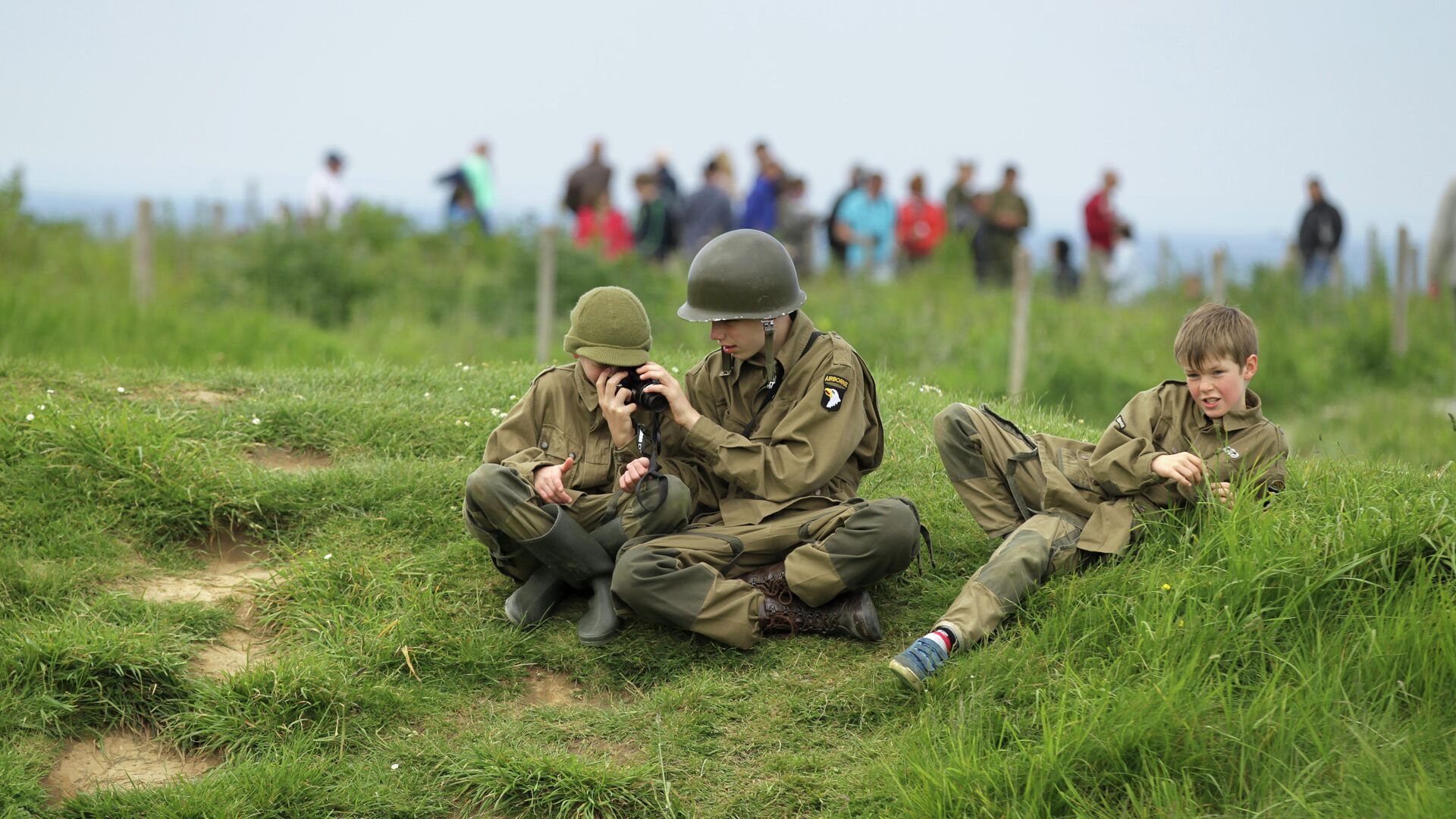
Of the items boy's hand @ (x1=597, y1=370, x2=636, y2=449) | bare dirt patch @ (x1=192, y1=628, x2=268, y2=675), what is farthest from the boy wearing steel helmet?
bare dirt patch @ (x1=192, y1=628, x2=268, y2=675)

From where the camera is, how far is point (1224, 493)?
16.4 ft

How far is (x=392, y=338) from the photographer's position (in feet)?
47.5

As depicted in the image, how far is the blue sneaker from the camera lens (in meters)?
4.61

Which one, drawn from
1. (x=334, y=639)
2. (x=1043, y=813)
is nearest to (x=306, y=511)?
(x=334, y=639)

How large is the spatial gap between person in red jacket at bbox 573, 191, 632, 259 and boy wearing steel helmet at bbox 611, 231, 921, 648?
503 inches

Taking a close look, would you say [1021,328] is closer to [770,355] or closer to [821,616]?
[770,355]

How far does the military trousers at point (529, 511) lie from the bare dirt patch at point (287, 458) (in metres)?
1.75

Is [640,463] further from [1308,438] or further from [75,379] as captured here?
[1308,438]

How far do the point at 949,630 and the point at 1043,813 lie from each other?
3.02 feet

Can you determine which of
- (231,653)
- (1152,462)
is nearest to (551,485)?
(231,653)

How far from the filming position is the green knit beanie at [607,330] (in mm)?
5305

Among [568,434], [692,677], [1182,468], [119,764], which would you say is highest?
[568,434]

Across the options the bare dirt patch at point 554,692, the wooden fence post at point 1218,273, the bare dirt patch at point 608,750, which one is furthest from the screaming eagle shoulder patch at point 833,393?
the wooden fence post at point 1218,273

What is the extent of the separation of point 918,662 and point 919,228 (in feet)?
51.1
